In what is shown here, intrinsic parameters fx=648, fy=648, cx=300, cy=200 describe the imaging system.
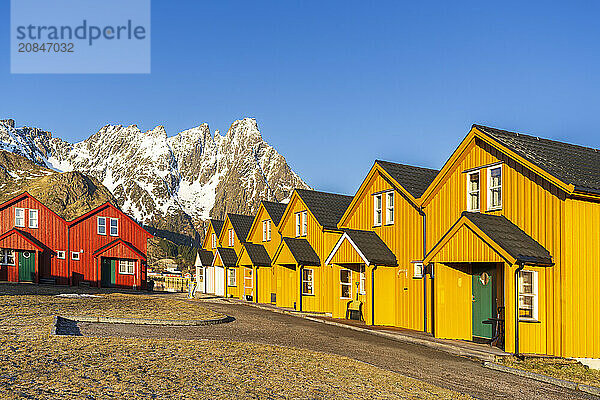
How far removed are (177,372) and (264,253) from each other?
1041 inches

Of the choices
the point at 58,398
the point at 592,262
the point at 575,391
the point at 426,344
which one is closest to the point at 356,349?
the point at 426,344

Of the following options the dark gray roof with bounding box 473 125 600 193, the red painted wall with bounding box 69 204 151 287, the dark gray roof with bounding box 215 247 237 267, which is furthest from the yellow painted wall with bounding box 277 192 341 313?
the red painted wall with bounding box 69 204 151 287

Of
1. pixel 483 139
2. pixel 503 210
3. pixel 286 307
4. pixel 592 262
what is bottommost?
pixel 286 307

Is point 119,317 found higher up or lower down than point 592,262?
lower down

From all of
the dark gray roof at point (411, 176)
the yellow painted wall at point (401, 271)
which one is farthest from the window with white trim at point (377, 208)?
the dark gray roof at point (411, 176)

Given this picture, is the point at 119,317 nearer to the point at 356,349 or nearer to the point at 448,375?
the point at 356,349

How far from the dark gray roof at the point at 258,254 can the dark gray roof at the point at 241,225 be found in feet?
15.0

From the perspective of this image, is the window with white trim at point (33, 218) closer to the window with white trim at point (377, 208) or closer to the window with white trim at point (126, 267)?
the window with white trim at point (126, 267)

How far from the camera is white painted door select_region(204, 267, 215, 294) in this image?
151 feet

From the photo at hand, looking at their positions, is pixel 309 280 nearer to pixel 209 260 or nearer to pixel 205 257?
pixel 209 260

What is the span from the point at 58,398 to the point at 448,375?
8278 mm

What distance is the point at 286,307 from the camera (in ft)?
111

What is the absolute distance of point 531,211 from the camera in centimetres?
1856

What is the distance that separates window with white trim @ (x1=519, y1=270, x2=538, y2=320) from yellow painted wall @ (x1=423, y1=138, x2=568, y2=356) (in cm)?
23
